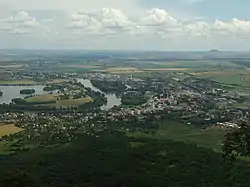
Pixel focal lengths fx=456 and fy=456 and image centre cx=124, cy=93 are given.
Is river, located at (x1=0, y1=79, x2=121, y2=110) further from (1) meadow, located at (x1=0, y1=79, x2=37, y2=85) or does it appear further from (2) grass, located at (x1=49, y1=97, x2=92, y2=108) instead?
(1) meadow, located at (x1=0, y1=79, x2=37, y2=85)

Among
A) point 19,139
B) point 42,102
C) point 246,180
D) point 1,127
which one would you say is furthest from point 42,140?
point 42,102

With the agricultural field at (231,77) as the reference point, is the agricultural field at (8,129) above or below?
below

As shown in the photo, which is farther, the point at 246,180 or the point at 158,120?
the point at 158,120

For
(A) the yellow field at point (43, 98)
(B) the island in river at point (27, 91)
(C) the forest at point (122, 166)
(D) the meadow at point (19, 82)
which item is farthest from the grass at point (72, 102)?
(D) the meadow at point (19, 82)

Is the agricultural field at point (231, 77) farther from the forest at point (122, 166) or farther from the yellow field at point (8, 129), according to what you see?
the forest at point (122, 166)

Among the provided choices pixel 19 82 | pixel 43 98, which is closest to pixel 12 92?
pixel 43 98

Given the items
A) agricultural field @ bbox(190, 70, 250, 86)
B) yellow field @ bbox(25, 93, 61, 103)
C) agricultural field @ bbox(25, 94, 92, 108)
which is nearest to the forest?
agricultural field @ bbox(25, 94, 92, 108)

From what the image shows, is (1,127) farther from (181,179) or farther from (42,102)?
(181,179)

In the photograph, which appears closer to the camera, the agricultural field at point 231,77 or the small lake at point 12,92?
the small lake at point 12,92
